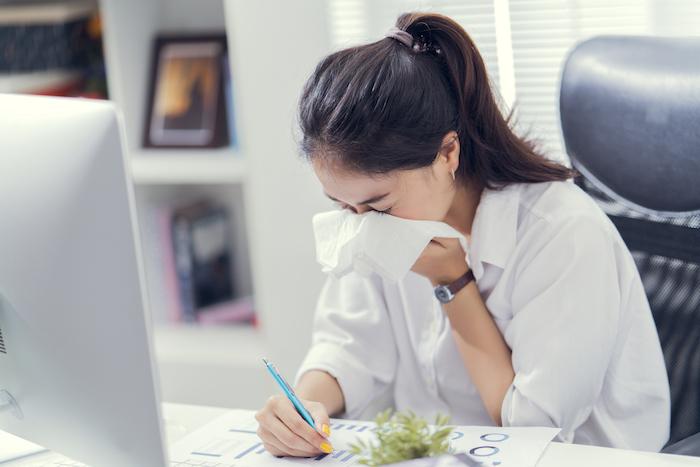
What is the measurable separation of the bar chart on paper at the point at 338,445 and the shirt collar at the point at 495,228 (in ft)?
0.87

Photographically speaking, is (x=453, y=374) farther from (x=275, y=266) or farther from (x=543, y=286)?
(x=275, y=266)

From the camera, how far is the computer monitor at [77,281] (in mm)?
903

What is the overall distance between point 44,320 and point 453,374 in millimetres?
663

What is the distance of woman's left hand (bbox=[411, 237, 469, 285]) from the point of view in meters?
1.37

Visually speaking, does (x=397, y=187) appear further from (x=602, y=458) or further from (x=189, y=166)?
(x=189, y=166)

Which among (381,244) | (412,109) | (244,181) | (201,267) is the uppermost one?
(412,109)

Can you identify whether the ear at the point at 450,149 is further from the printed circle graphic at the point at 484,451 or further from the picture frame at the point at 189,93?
the picture frame at the point at 189,93

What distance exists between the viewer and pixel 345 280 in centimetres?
154

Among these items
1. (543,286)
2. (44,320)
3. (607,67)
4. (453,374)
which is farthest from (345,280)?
(44,320)

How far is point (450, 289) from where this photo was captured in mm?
1383

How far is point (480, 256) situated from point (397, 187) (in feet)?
0.54

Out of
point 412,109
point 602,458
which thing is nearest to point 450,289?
point 412,109

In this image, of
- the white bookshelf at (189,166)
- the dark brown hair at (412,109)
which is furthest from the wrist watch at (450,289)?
the white bookshelf at (189,166)

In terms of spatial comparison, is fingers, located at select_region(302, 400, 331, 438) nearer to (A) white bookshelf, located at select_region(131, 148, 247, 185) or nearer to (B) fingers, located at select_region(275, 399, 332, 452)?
(B) fingers, located at select_region(275, 399, 332, 452)
